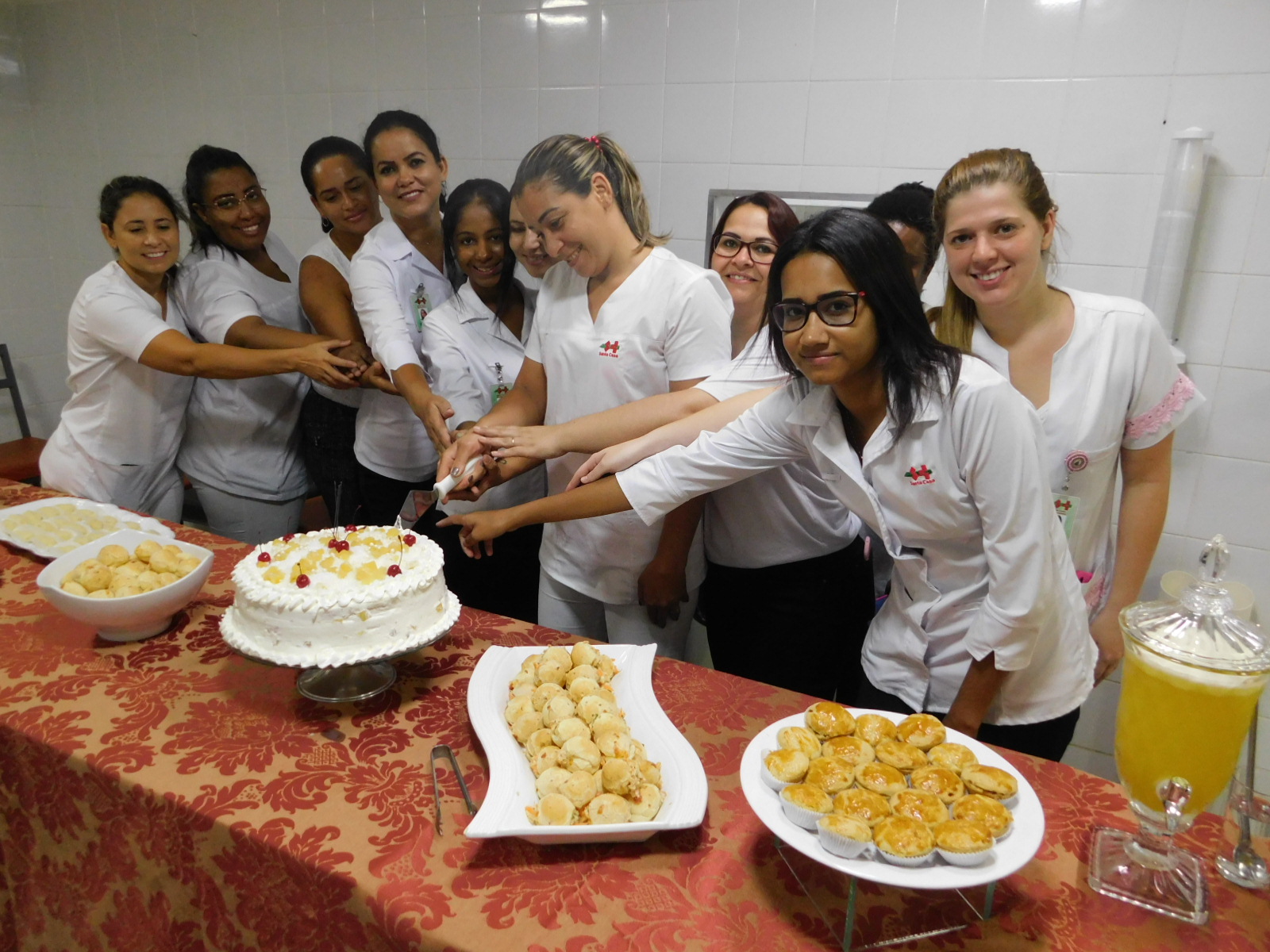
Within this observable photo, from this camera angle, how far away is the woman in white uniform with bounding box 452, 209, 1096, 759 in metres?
1.30

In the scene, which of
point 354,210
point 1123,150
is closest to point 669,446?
point 354,210

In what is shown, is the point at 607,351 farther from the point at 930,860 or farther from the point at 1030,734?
the point at 930,860

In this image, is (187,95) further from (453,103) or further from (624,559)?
(624,559)

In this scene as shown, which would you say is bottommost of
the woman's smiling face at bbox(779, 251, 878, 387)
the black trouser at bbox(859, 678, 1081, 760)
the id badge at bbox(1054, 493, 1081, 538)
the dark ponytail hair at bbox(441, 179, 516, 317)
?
the black trouser at bbox(859, 678, 1081, 760)

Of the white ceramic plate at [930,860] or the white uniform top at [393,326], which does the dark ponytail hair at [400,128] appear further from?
the white ceramic plate at [930,860]

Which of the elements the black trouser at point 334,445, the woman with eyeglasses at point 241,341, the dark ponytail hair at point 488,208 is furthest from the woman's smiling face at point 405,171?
the black trouser at point 334,445

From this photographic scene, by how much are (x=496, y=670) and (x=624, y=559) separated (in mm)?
730

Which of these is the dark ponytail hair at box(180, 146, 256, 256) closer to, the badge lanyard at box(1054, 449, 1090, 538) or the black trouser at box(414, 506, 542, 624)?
the black trouser at box(414, 506, 542, 624)

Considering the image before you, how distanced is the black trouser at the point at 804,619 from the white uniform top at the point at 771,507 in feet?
0.13

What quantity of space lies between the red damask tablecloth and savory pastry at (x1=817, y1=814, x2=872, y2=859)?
14 centimetres

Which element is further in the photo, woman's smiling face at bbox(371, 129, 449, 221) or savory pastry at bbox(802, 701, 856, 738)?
woman's smiling face at bbox(371, 129, 449, 221)

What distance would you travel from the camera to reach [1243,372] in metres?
2.39

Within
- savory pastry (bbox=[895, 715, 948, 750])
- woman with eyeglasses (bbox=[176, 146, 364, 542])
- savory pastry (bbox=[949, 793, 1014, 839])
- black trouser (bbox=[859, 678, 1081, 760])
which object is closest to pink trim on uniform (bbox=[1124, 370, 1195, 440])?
black trouser (bbox=[859, 678, 1081, 760])

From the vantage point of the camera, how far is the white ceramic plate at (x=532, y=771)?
3.49 feet
